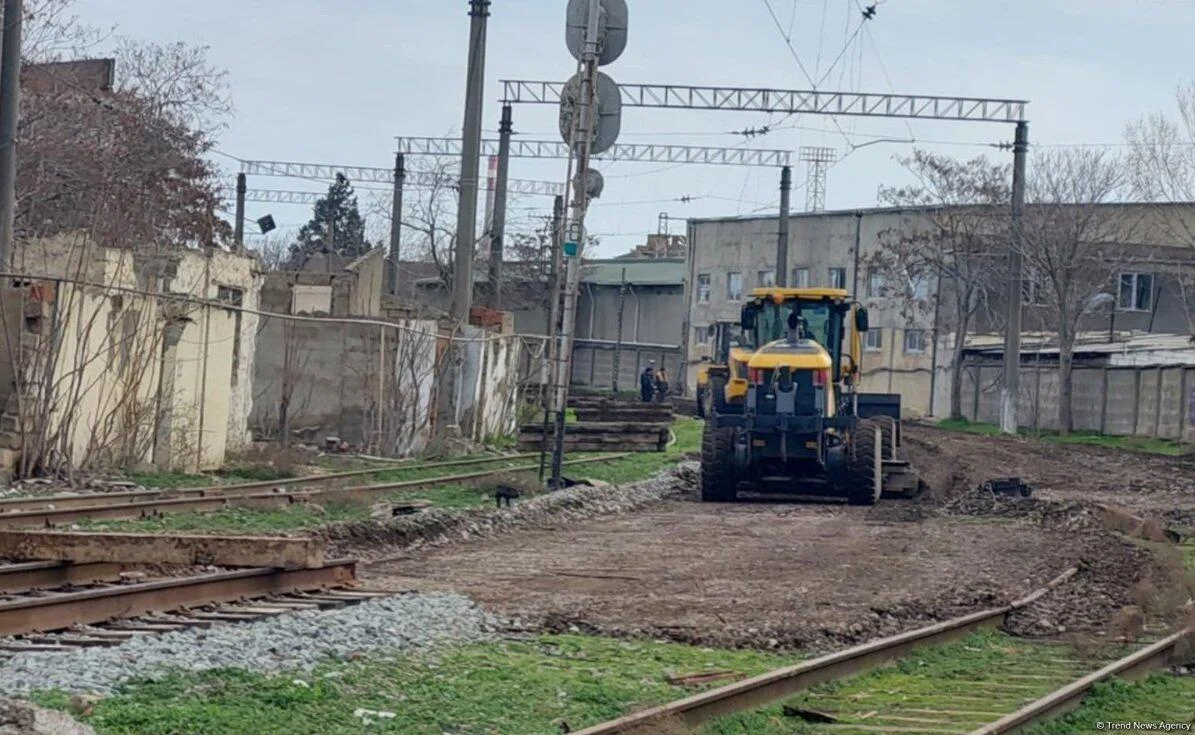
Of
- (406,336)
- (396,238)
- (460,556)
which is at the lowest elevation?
(460,556)

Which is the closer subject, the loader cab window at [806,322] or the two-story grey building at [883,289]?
the loader cab window at [806,322]

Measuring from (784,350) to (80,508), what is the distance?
11700 mm

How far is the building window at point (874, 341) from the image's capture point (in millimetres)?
74375

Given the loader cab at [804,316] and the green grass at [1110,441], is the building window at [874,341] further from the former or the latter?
the loader cab at [804,316]

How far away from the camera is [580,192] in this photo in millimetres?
24297

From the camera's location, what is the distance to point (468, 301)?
35594 millimetres

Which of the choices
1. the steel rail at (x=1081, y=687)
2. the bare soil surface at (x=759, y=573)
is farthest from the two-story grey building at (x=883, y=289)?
the steel rail at (x=1081, y=687)

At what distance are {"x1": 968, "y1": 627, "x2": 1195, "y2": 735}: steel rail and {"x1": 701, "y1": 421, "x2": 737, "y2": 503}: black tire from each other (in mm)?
12964

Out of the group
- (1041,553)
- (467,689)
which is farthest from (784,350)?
(467,689)

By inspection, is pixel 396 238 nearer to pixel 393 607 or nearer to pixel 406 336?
pixel 406 336

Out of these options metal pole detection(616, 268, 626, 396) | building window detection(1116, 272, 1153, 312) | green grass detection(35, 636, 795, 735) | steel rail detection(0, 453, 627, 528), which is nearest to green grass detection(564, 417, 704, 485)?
steel rail detection(0, 453, 627, 528)

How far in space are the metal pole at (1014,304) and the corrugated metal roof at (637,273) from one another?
3913 cm

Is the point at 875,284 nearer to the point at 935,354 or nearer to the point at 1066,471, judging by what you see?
the point at 935,354

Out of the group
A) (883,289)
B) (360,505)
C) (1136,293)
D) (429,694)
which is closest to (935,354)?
(883,289)
